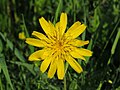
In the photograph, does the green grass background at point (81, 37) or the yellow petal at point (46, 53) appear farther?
the green grass background at point (81, 37)

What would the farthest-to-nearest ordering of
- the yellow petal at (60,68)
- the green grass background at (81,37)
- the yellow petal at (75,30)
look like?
the green grass background at (81,37) → the yellow petal at (75,30) → the yellow petal at (60,68)

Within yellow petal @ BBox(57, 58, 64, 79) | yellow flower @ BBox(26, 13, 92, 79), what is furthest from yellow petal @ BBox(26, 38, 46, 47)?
yellow petal @ BBox(57, 58, 64, 79)

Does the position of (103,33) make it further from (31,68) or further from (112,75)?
(31,68)

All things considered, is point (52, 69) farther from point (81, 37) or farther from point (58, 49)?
point (81, 37)

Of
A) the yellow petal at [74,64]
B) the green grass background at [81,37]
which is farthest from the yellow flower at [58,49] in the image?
the green grass background at [81,37]

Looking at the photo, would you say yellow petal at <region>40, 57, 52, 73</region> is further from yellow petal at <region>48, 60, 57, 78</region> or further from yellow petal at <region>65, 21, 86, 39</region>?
yellow petal at <region>65, 21, 86, 39</region>

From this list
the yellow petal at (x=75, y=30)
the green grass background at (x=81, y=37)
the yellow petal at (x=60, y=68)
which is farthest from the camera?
the green grass background at (x=81, y=37)

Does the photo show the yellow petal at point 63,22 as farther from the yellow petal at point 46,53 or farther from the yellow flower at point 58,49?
the yellow petal at point 46,53
